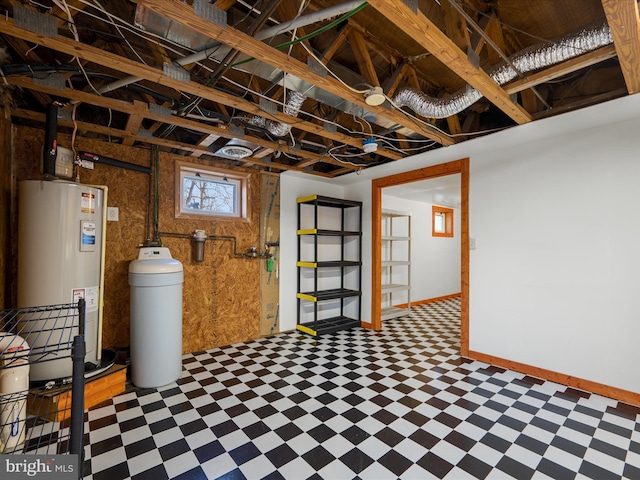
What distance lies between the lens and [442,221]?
7535 mm

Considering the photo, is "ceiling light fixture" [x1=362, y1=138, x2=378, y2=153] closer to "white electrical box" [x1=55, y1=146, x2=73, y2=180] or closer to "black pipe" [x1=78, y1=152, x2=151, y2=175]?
"black pipe" [x1=78, y1=152, x2=151, y2=175]

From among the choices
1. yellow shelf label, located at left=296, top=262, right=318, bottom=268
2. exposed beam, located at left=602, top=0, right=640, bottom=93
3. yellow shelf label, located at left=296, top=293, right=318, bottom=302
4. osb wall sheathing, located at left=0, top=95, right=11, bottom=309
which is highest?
exposed beam, located at left=602, top=0, right=640, bottom=93

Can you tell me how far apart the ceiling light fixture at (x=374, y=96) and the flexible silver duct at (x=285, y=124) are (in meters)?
0.47

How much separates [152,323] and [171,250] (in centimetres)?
103

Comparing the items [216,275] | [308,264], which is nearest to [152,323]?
[216,275]

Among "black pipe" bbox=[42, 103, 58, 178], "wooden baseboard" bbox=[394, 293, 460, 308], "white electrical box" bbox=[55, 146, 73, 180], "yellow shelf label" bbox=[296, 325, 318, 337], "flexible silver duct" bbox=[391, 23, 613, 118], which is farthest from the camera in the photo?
"wooden baseboard" bbox=[394, 293, 460, 308]

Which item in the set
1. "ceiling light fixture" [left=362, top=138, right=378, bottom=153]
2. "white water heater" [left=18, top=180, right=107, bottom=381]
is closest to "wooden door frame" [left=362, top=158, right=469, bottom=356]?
"ceiling light fixture" [left=362, top=138, right=378, bottom=153]

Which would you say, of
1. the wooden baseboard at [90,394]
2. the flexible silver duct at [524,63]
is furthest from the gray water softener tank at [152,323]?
the flexible silver duct at [524,63]

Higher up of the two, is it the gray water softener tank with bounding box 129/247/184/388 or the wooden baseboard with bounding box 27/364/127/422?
the gray water softener tank with bounding box 129/247/184/388

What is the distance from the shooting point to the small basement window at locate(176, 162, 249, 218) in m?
3.55

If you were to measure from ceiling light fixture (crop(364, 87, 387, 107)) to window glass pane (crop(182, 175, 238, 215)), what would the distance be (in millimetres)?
2453

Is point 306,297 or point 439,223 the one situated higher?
point 439,223

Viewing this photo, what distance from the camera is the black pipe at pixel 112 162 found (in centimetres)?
267

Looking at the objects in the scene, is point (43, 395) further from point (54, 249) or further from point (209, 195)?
point (209, 195)
